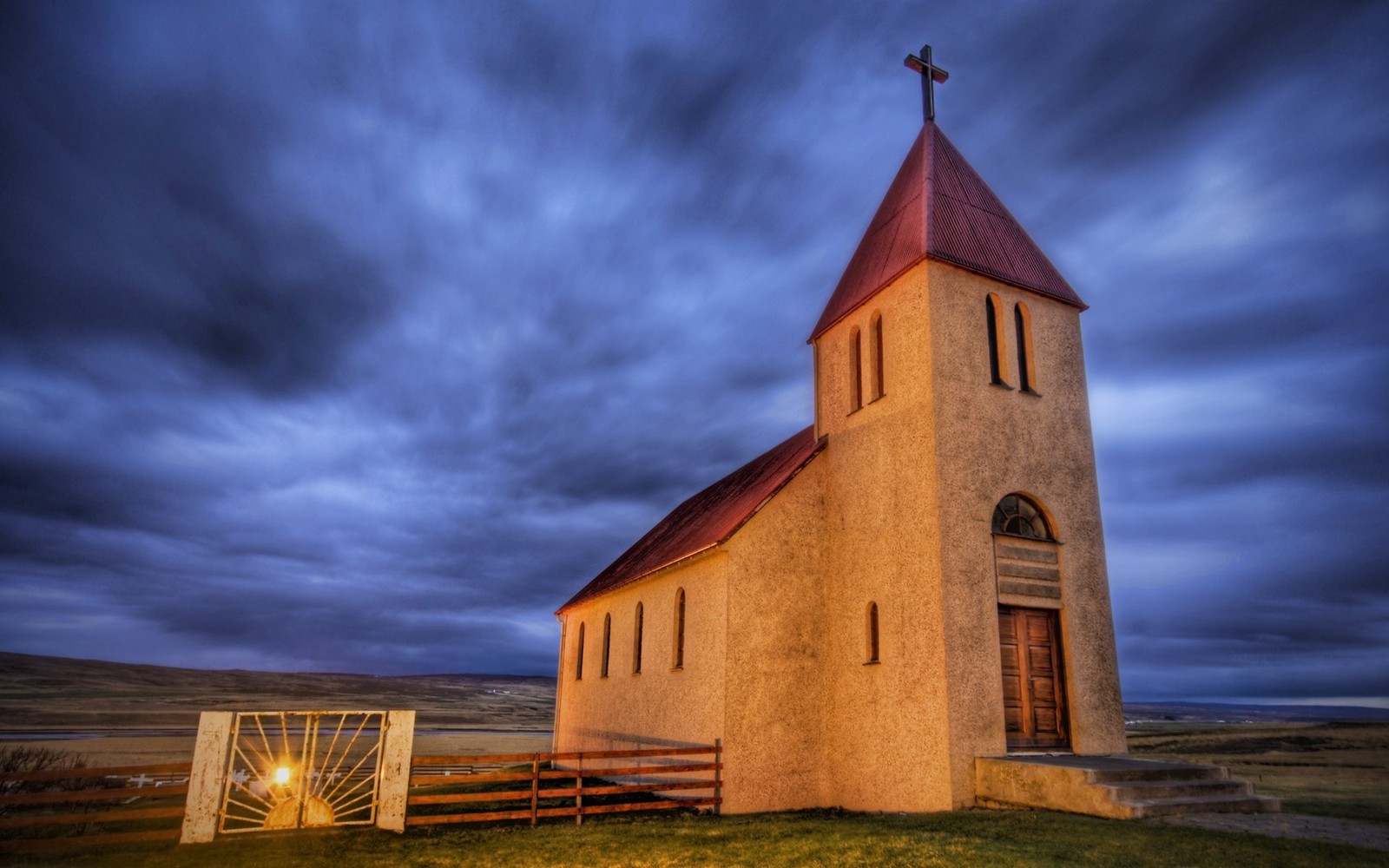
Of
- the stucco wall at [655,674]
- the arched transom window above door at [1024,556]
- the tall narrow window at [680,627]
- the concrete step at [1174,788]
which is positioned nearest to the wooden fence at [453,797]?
the stucco wall at [655,674]

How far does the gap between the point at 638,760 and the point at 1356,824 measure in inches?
504

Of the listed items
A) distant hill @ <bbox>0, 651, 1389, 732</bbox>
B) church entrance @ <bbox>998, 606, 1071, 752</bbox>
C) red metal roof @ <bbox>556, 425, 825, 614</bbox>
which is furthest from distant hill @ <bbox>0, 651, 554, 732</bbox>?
church entrance @ <bbox>998, 606, 1071, 752</bbox>

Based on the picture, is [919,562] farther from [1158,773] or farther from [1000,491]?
[1158,773]

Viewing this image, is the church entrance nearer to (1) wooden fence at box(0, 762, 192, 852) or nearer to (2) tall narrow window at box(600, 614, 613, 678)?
(1) wooden fence at box(0, 762, 192, 852)

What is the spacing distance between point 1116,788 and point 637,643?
12.1 meters

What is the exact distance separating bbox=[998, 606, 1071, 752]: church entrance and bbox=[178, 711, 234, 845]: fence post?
1161 centimetres

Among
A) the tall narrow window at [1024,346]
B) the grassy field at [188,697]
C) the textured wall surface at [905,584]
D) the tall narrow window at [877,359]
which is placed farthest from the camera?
the grassy field at [188,697]

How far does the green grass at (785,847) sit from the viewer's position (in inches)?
310

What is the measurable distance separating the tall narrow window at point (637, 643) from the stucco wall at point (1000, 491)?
31.1 ft

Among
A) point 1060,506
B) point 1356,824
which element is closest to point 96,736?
point 1060,506

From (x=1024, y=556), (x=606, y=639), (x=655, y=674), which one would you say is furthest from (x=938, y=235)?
(x=606, y=639)

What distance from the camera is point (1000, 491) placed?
13.4 metres

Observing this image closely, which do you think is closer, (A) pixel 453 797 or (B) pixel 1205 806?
(B) pixel 1205 806

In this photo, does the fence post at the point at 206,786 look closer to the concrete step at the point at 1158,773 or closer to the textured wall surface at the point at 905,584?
the textured wall surface at the point at 905,584
